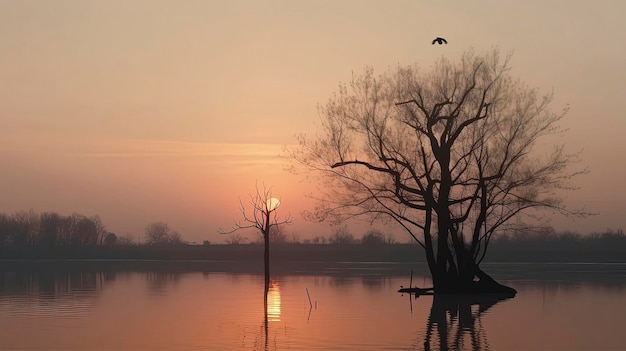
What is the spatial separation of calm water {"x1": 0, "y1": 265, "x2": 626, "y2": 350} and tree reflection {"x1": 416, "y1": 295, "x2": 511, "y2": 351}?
35 mm

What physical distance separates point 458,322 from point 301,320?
579 centimetres

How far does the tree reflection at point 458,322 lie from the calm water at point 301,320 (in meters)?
0.04

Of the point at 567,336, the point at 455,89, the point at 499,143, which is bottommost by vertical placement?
the point at 567,336

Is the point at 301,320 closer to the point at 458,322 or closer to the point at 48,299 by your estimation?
the point at 458,322

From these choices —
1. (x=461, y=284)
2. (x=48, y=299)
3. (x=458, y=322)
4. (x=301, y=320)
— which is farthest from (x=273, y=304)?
(x=461, y=284)

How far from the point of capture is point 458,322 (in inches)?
1251

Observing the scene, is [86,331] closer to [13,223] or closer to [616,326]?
[616,326]

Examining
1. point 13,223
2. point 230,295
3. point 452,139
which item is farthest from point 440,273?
point 13,223

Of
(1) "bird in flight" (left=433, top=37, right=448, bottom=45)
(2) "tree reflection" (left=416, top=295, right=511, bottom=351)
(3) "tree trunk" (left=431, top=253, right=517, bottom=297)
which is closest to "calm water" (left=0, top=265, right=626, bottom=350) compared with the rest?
(2) "tree reflection" (left=416, top=295, right=511, bottom=351)

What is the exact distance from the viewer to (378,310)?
3688 cm

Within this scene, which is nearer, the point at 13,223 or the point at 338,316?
the point at 338,316

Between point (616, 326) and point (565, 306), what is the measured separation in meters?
9.53

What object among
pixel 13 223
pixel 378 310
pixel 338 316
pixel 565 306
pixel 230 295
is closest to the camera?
pixel 338 316

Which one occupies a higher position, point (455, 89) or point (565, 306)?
point (455, 89)
